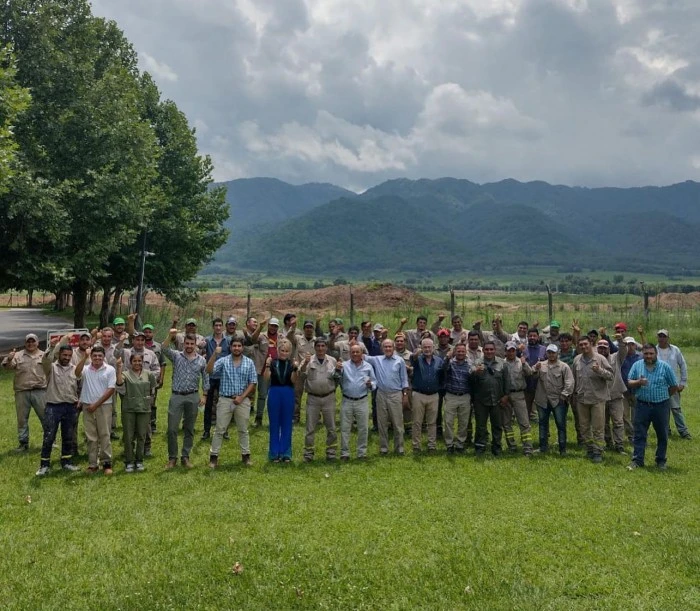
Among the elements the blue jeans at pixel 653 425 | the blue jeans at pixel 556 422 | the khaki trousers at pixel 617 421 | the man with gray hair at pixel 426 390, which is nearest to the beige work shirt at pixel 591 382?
the blue jeans at pixel 556 422

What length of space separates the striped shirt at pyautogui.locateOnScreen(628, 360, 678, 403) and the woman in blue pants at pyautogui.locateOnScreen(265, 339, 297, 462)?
235 inches

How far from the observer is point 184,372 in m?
9.88

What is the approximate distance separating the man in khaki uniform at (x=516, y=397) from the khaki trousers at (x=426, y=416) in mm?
1246

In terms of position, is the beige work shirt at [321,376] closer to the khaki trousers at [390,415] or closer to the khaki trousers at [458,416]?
the khaki trousers at [390,415]

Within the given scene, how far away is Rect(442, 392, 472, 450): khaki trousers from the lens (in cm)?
1087

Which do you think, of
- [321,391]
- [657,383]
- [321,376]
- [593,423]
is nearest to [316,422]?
[321,391]

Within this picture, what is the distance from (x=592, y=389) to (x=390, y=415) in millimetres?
3663

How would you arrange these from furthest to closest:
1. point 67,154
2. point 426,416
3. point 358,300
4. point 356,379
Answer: point 358,300 < point 67,154 < point 426,416 < point 356,379

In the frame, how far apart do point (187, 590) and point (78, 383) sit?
536cm

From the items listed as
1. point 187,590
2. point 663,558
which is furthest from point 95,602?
point 663,558

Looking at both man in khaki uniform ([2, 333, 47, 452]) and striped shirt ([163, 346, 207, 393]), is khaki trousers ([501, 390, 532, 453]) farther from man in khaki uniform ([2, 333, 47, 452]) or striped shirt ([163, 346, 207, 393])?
man in khaki uniform ([2, 333, 47, 452])

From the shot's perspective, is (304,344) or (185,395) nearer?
(185,395)

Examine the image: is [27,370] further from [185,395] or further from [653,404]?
[653,404]

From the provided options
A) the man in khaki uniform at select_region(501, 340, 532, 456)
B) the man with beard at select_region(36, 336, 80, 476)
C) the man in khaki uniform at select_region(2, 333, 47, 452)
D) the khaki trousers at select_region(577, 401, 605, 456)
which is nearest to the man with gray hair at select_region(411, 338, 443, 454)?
the man in khaki uniform at select_region(501, 340, 532, 456)
